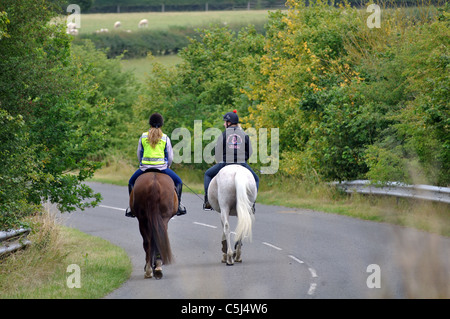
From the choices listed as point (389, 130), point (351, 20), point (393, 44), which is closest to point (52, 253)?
point (389, 130)

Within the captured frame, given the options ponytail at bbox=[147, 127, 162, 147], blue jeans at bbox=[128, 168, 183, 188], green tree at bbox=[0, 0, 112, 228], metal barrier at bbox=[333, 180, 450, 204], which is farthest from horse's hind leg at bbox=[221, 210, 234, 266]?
metal barrier at bbox=[333, 180, 450, 204]

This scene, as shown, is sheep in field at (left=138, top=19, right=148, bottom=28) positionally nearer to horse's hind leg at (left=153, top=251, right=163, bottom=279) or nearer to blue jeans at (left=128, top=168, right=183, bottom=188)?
blue jeans at (left=128, top=168, right=183, bottom=188)

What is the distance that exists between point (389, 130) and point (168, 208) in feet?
34.4

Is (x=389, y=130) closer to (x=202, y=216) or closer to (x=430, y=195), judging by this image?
(x=430, y=195)

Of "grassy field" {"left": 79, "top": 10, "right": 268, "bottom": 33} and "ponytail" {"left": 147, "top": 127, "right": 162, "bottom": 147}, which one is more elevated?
"grassy field" {"left": 79, "top": 10, "right": 268, "bottom": 33}

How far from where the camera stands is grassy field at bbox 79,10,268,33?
8057 centimetres

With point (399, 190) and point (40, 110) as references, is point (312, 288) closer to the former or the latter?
point (40, 110)

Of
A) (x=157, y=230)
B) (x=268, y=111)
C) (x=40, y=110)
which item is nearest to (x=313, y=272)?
(x=157, y=230)

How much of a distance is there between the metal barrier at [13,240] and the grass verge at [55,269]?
0.17 meters

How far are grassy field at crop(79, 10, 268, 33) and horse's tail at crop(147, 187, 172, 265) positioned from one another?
212ft

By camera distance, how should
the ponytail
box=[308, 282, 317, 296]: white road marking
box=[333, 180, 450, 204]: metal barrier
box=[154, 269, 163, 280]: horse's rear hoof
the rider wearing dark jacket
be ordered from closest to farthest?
box=[308, 282, 317, 296]: white road marking
box=[154, 269, 163, 280]: horse's rear hoof
the ponytail
the rider wearing dark jacket
box=[333, 180, 450, 204]: metal barrier

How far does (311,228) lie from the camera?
1900 centimetres

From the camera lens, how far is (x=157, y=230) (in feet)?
43.0

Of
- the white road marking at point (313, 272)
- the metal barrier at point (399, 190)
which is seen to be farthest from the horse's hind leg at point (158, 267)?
the metal barrier at point (399, 190)
